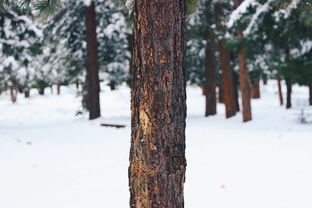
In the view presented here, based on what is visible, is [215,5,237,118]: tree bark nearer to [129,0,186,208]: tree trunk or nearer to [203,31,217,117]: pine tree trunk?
[203,31,217,117]: pine tree trunk

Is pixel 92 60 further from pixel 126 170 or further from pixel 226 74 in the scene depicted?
pixel 126 170

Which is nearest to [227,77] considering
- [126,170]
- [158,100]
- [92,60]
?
[92,60]

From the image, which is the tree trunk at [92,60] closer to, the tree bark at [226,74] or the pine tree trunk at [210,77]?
the tree bark at [226,74]

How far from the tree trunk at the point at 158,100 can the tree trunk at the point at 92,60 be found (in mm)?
13913

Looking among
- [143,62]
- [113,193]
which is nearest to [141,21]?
[143,62]

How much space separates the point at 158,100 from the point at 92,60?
14.2 m

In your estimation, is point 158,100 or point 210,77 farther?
point 210,77

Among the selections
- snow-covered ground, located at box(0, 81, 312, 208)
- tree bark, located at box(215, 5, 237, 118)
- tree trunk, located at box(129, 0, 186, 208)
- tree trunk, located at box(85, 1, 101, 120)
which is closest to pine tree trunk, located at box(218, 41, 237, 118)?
tree bark, located at box(215, 5, 237, 118)

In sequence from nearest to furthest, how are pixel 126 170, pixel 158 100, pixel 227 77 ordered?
1. pixel 158 100
2. pixel 126 170
3. pixel 227 77

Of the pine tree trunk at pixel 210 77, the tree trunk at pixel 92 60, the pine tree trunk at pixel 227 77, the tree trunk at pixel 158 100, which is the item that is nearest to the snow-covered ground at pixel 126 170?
the tree trunk at pixel 158 100

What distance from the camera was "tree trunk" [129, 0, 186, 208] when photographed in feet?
9.53

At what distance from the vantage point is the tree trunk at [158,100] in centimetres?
291

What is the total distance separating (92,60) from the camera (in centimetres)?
1667

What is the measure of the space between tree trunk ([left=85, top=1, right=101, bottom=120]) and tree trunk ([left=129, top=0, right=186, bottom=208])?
45.6 ft
